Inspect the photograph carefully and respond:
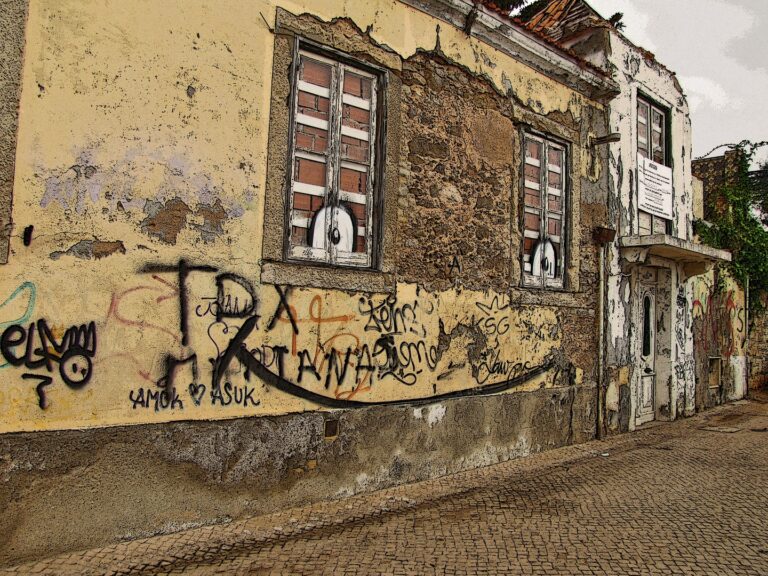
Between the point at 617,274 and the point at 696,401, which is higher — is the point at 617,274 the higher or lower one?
the higher one

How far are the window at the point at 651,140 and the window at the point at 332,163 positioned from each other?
5155mm

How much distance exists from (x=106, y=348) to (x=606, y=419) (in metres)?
6.19

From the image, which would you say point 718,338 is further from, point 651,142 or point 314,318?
point 314,318

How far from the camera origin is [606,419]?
7500 millimetres

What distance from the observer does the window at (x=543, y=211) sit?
6734 mm

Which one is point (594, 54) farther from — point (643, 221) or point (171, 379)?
point (171, 379)

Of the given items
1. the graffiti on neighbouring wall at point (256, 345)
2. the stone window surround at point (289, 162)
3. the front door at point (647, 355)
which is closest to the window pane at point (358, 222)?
the stone window surround at point (289, 162)

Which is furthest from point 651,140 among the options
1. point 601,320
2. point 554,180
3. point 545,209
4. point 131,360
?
point 131,360

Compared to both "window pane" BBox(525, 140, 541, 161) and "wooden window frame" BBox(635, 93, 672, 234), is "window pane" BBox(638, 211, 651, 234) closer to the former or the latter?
"wooden window frame" BBox(635, 93, 672, 234)

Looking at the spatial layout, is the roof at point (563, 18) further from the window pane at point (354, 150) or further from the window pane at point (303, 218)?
the window pane at point (303, 218)

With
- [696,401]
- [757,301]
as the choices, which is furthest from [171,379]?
[757,301]

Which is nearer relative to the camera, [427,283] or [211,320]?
[211,320]

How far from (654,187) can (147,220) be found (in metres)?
7.58

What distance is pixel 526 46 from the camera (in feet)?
21.4
